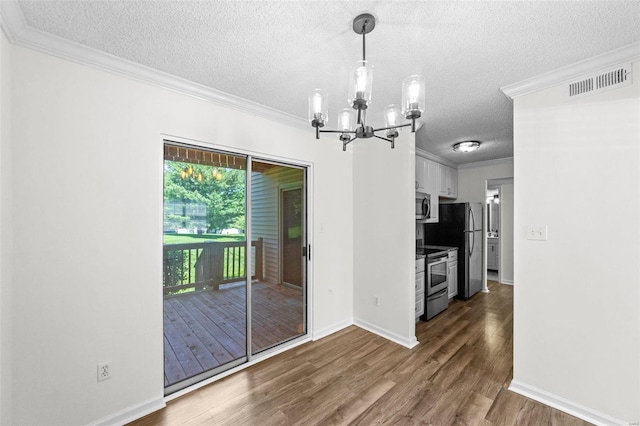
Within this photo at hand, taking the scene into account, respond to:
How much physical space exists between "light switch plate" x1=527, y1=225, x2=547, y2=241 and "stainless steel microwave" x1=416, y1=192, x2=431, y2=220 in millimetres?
1931

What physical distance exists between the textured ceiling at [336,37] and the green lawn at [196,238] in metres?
1.29

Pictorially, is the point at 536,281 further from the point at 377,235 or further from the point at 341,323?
the point at 341,323

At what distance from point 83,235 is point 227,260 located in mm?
1089

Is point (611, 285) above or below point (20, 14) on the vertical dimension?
below

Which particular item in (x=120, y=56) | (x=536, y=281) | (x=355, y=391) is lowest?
(x=355, y=391)

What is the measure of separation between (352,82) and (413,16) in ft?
1.77

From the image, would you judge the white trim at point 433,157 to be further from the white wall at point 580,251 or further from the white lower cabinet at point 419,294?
the white wall at point 580,251

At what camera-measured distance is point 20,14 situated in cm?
141

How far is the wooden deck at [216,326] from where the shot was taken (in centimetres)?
227

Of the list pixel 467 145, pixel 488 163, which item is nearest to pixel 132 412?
pixel 467 145

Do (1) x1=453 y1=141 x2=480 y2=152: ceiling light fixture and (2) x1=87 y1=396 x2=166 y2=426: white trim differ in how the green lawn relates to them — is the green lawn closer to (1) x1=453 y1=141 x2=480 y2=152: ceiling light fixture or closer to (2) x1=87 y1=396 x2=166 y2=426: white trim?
(2) x1=87 y1=396 x2=166 y2=426: white trim

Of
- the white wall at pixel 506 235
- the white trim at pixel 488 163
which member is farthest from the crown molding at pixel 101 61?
the white wall at pixel 506 235

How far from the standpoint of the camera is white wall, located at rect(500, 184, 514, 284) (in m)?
5.51

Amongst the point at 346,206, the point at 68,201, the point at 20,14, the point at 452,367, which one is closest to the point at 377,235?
the point at 346,206
